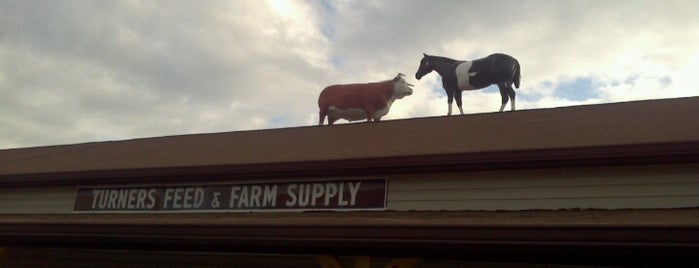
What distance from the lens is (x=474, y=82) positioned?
10945mm

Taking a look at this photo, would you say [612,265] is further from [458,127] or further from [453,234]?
[458,127]

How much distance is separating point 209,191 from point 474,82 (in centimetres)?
499

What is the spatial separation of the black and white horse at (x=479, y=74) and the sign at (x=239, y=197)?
13.1 feet

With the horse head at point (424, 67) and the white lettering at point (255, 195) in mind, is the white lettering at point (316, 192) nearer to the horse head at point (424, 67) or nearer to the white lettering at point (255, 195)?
the white lettering at point (255, 195)

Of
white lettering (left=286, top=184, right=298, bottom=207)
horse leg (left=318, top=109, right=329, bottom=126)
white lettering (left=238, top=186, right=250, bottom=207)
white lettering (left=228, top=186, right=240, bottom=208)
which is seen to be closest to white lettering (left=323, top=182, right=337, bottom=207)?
white lettering (left=286, top=184, right=298, bottom=207)

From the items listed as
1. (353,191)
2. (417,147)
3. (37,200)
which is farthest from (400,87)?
(37,200)

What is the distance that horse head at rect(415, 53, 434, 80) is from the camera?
39.1 ft

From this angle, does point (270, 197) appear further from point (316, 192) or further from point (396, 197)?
point (396, 197)

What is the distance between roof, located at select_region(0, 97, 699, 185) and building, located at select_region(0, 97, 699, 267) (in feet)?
0.08

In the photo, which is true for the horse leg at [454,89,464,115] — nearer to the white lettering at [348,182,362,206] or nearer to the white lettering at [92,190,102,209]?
the white lettering at [348,182,362,206]

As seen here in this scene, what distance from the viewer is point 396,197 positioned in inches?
295

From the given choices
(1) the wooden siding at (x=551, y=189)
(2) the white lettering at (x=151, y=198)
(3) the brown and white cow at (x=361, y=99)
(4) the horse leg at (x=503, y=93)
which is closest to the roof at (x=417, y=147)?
(1) the wooden siding at (x=551, y=189)

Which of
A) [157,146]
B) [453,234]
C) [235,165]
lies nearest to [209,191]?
[235,165]

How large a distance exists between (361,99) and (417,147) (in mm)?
3173
